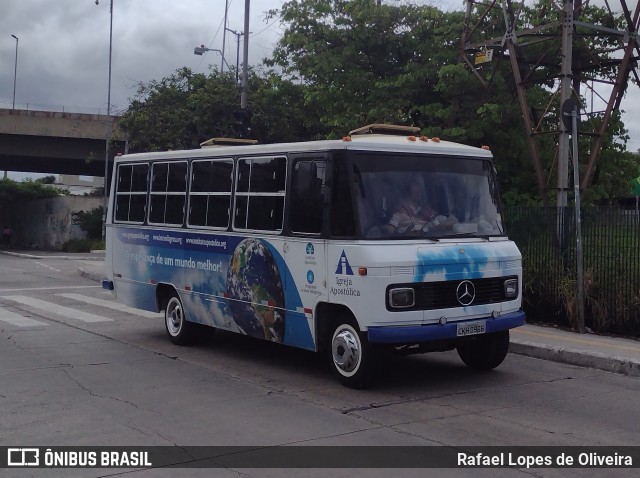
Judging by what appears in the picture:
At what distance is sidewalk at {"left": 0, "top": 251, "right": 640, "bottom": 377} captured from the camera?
1017 cm

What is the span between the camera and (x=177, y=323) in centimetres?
1197

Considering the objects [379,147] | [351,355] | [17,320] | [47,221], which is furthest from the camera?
[47,221]

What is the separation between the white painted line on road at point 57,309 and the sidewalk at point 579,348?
299 inches

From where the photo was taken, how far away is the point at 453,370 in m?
10.0

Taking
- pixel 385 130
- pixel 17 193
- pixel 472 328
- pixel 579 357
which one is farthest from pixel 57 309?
pixel 17 193

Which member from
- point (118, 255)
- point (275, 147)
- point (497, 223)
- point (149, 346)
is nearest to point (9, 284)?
point (118, 255)

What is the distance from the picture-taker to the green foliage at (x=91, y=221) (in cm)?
4562

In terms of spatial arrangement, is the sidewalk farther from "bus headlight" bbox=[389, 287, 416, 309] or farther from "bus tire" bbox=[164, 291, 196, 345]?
"bus tire" bbox=[164, 291, 196, 345]

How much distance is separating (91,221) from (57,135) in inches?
226

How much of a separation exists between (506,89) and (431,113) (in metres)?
2.21

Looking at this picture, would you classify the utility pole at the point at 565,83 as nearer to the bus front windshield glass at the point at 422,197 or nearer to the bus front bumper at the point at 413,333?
Result: the bus front windshield glass at the point at 422,197

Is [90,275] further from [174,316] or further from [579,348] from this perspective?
[579,348]

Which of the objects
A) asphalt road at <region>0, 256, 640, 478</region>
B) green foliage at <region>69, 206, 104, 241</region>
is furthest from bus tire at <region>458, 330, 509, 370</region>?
green foliage at <region>69, 206, 104, 241</region>

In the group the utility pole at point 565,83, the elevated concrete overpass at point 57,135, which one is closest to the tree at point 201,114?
the elevated concrete overpass at point 57,135
